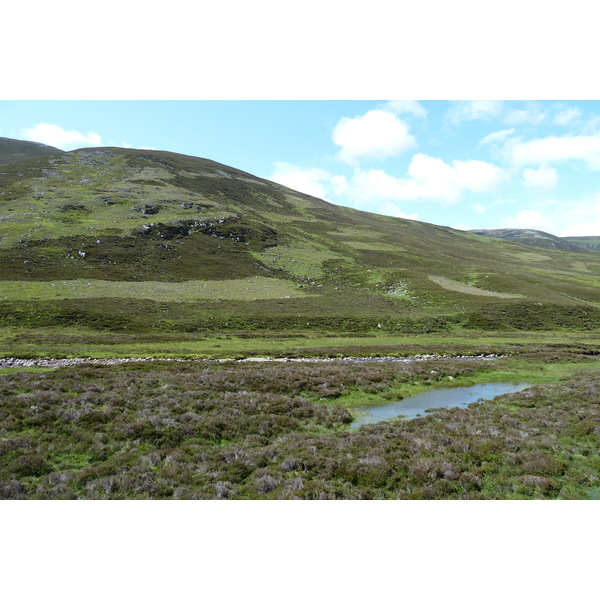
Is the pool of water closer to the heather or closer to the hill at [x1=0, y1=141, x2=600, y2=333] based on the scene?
the heather

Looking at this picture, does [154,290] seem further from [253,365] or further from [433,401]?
[433,401]

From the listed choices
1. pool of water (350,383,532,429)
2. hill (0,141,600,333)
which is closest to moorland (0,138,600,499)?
hill (0,141,600,333)

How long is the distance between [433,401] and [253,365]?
669 inches

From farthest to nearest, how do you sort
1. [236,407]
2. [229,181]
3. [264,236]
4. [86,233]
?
[229,181], [264,236], [86,233], [236,407]

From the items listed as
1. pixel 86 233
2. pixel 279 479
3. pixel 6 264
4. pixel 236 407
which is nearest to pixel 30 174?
pixel 86 233

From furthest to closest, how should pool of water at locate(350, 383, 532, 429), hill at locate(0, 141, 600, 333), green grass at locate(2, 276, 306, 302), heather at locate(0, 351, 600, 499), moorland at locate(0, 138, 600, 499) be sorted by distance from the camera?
green grass at locate(2, 276, 306, 302), hill at locate(0, 141, 600, 333), pool of water at locate(350, 383, 532, 429), moorland at locate(0, 138, 600, 499), heather at locate(0, 351, 600, 499)

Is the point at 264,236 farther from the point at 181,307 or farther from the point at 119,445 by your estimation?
the point at 119,445

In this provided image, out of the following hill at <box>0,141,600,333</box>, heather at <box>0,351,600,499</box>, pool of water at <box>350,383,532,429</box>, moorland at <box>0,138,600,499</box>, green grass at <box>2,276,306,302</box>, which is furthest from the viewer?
green grass at <box>2,276,306,302</box>

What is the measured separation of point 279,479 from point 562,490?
10.3m

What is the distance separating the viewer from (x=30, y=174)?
122m

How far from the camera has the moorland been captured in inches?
506

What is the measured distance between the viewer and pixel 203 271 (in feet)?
290

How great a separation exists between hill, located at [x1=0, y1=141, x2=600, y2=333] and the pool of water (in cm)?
3070

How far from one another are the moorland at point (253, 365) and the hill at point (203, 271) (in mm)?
663
